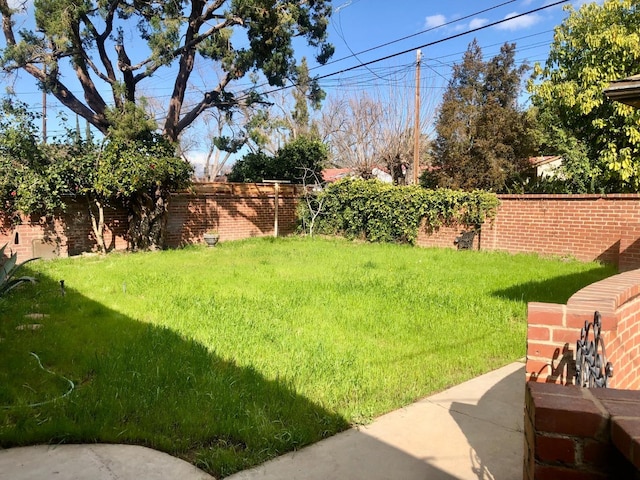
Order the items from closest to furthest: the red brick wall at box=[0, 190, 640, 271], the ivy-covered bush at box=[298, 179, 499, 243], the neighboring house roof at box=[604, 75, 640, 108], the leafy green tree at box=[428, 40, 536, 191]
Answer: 1. the neighboring house roof at box=[604, 75, 640, 108]
2. the red brick wall at box=[0, 190, 640, 271]
3. the ivy-covered bush at box=[298, 179, 499, 243]
4. the leafy green tree at box=[428, 40, 536, 191]

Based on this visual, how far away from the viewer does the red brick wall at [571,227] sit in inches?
376

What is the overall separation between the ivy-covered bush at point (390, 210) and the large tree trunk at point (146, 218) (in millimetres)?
5402

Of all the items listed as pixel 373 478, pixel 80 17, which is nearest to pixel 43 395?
pixel 373 478

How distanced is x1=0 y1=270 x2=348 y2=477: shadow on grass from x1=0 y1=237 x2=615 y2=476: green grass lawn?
1cm

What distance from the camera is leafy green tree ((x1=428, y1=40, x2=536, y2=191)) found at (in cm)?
1662

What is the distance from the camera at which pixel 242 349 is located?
169 inches

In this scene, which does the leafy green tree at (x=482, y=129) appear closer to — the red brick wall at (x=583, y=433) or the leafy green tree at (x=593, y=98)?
the leafy green tree at (x=593, y=98)

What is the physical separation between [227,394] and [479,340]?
262 centimetres

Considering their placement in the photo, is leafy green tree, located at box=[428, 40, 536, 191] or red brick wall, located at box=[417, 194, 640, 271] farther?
leafy green tree, located at box=[428, 40, 536, 191]

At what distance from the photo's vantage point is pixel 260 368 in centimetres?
387

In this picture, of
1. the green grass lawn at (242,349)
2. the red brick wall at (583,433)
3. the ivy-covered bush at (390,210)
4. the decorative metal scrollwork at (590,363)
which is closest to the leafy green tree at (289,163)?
the ivy-covered bush at (390,210)

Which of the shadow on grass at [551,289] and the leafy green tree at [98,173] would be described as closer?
the shadow on grass at [551,289]

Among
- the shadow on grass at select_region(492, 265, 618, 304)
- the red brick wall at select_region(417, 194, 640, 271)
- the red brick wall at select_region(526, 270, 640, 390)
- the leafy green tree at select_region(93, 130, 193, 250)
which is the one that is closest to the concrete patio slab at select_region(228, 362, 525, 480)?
the red brick wall at select_region(526, 270, 640, 390)

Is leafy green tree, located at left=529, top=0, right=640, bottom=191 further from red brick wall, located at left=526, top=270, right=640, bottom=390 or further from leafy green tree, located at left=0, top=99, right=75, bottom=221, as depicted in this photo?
leafy green tree, located at left=0, top=99, right=75, bottom=221
